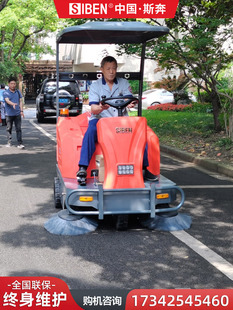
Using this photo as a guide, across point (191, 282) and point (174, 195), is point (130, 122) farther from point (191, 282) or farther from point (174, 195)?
point (191, 282)

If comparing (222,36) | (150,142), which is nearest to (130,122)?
(150,142)

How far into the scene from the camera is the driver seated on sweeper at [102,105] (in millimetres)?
5953

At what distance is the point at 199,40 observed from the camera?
462 inches

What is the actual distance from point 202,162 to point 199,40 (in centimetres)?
301

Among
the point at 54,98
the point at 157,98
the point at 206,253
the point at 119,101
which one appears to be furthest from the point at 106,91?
the point at 157,98

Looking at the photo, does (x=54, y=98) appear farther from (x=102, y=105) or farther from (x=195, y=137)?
(x=102, y=105)

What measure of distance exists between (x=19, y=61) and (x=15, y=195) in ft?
135

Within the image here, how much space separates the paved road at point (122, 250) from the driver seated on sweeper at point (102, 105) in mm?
709

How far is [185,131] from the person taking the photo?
14.7m

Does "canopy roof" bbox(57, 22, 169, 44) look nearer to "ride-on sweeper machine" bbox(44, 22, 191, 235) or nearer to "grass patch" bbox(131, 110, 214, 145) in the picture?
"ride-on sweeper machine" bbox(44, 22, 191, 235)

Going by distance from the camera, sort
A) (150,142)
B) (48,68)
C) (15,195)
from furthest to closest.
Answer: (48,68), (15,195), (150,142)

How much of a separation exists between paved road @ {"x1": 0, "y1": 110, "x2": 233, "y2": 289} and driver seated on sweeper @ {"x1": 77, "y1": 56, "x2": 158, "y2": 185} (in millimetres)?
709

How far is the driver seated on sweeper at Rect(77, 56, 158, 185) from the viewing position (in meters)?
5.95

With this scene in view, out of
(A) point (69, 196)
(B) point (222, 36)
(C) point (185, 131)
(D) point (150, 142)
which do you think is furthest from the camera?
(C) point (185, 131)
